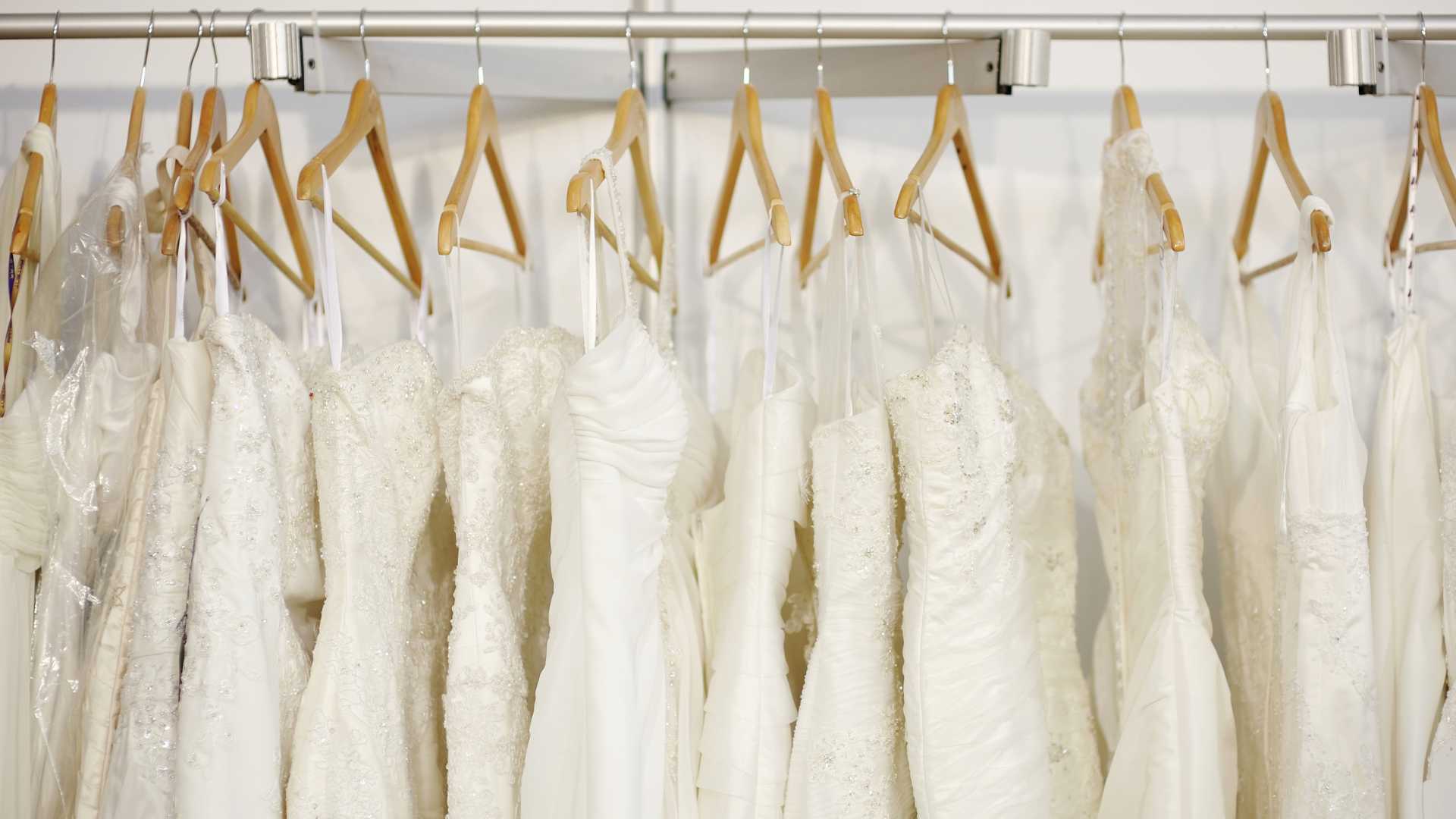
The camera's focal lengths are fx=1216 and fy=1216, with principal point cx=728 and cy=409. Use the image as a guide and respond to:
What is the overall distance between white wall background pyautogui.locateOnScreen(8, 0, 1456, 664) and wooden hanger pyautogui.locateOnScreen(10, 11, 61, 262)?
1.06ft

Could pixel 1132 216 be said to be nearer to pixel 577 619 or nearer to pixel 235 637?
pixel 577 619

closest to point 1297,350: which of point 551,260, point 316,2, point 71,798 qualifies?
point 551,260

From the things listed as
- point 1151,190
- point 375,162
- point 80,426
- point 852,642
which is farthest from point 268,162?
point 1151,190

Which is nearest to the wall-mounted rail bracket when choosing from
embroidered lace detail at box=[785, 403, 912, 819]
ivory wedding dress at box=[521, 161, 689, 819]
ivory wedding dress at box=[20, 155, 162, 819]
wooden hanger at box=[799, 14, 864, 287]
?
wooden hanger at box=[799, 14, 864, 287]

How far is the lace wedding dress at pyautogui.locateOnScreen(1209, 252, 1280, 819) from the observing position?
1090 mm

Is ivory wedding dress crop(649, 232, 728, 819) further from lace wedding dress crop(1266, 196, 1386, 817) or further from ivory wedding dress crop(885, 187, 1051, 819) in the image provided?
lace wedding dress crop(1266, 196, 1386, 817)

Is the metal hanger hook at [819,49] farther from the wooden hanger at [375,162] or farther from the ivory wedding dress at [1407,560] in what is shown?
the ivory wedding dress at [1407,560]

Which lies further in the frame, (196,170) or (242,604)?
(196,170)

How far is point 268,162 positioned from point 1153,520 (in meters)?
0.90

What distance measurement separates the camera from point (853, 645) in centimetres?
96

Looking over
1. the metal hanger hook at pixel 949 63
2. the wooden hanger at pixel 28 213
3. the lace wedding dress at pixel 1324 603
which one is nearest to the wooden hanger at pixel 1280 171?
the lace wedding dress at pixel 1324 603

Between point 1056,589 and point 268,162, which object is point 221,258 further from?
point 1056,589

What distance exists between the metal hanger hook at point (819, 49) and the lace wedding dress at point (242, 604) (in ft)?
1.90

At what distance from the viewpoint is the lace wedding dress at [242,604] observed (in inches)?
35.3
